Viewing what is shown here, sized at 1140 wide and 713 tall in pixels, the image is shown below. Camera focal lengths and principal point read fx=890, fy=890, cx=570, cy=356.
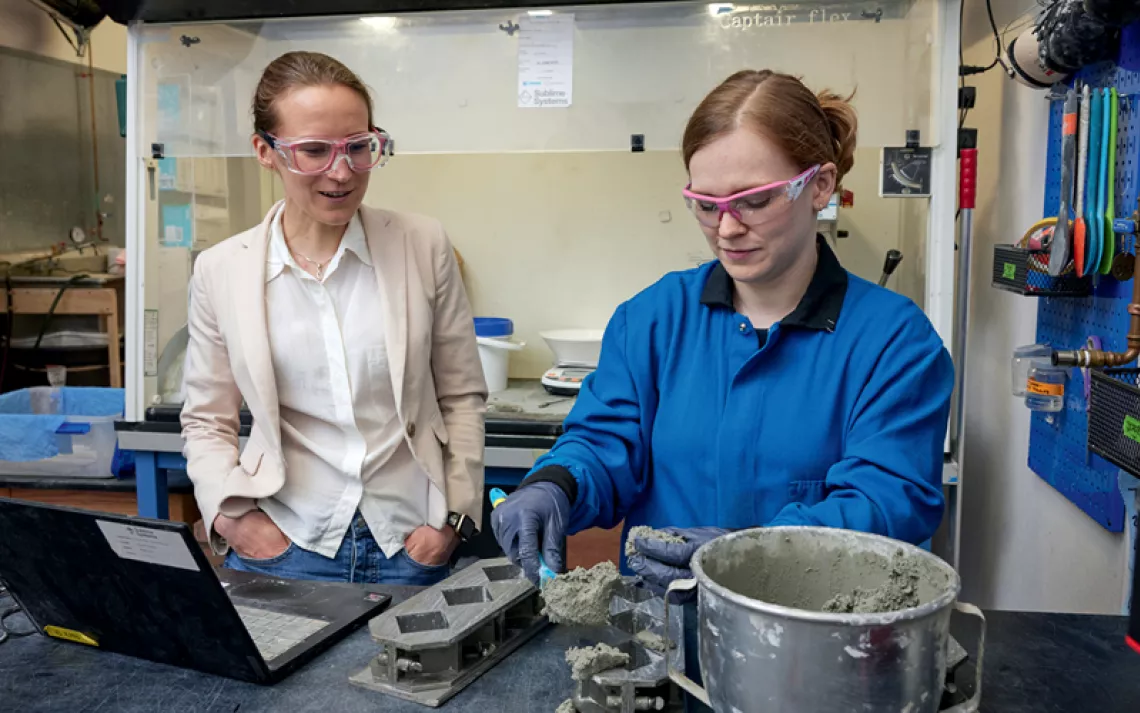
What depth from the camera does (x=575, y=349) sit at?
9.77ft

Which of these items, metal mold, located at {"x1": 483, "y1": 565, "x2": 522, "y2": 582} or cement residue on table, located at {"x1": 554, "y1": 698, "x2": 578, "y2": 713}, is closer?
cement residue on table, located at {"x1": 554, "y1": 698, "x2": 578, "y2": 713}

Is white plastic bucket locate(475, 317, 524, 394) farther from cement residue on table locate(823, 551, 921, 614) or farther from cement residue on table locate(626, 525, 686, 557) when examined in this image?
cement residue on table locate(823, 551, 921, 614)

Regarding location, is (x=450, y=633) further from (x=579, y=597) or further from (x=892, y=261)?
(x=892, y=261)

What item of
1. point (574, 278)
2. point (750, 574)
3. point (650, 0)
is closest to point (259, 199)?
point (574, 278)

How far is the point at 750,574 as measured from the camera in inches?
36.6

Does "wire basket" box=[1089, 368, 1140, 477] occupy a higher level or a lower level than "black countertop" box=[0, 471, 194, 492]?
higher

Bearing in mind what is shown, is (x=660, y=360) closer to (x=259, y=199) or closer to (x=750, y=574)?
(x=750, y=574)

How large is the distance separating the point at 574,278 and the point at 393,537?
186 cm

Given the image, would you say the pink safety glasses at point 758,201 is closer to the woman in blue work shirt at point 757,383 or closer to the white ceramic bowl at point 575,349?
the woman in blue work shirt at point 757,383

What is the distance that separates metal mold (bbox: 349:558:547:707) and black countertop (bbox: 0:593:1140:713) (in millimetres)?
16

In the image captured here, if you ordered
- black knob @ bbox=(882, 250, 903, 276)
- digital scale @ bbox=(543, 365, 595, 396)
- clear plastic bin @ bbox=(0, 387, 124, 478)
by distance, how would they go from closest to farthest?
1. black knob @ bbox=(882, 250, 903, 276)
2. clear plastic bin @ bbox=(0, 387, 124, 478)
3. digital scale @ bbox=(543, 365, 595, 396)

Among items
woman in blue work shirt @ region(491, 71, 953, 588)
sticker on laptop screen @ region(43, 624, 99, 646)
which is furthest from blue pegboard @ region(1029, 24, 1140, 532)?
sticker on laptop screen @ region(43, 624, 99, 646)

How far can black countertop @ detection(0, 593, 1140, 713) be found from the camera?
1.01 metres

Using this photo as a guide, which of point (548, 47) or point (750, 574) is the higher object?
point (548, 47)
